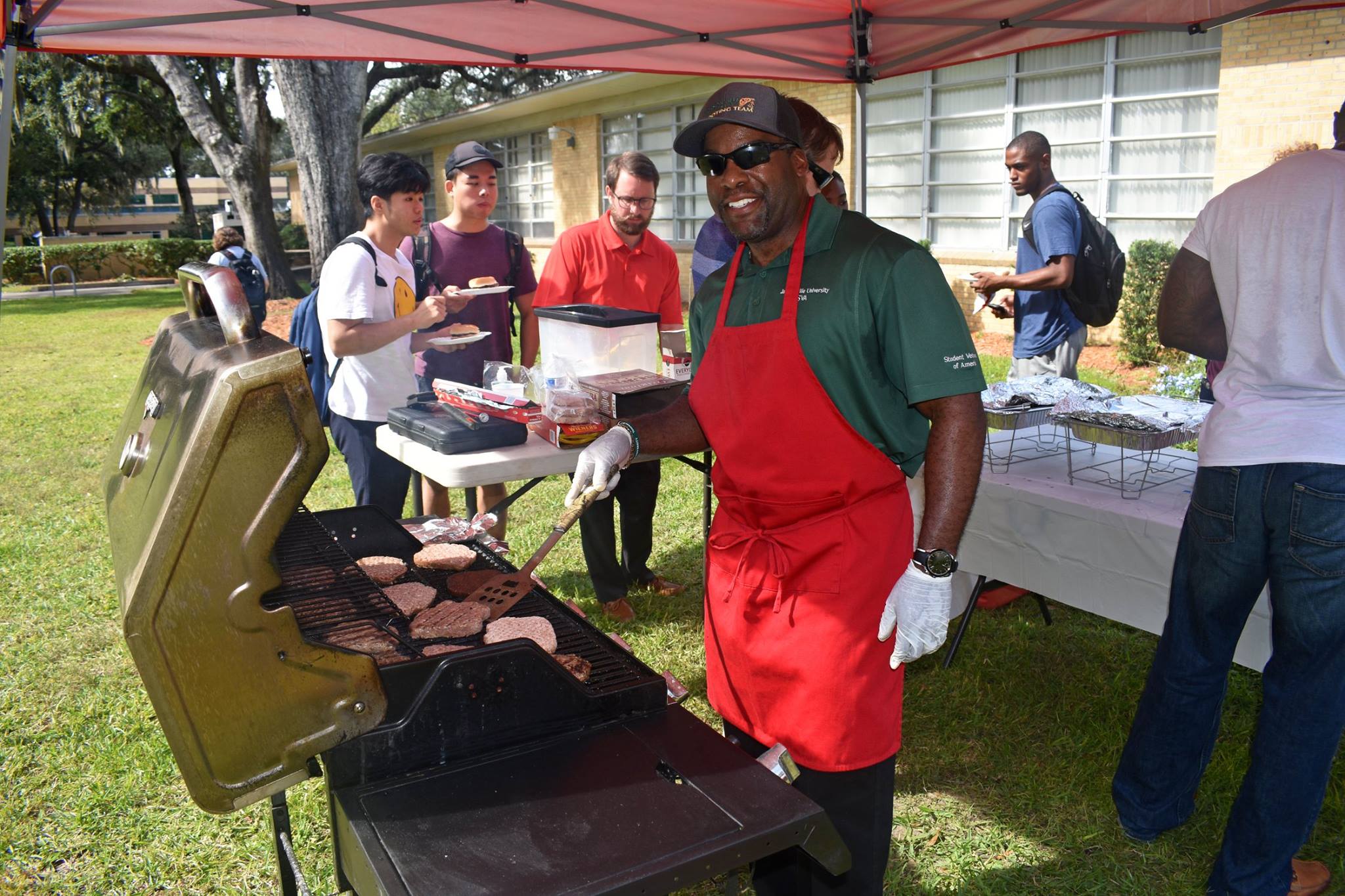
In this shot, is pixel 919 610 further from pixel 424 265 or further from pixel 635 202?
pixel 424 265

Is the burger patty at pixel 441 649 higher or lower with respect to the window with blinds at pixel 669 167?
lower

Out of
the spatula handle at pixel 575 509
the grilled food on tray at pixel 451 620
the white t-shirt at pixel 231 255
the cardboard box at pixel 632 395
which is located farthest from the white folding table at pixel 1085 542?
the white t-shirt at pixel 231 255

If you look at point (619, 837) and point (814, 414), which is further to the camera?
point (814, 414)

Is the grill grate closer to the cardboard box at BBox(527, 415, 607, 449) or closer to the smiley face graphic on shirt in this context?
the cardboard box at BBox(527, 415, 607, 449)

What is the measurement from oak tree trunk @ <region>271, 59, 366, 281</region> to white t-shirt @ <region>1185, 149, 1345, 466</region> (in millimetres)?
11554

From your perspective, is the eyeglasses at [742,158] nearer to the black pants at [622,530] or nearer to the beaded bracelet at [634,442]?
the beaded bracelet at [634,442]

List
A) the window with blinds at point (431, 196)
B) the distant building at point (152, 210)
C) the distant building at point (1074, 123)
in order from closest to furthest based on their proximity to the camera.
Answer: the distant building at point (1074, 123) < the window with blinds at point (431, 196) < the distant building at point (152, 210)

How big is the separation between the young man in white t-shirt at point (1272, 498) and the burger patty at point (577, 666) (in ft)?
5.59

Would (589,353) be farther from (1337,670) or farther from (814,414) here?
(1337,670)

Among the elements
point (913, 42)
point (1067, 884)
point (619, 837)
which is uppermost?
point (913, 42)

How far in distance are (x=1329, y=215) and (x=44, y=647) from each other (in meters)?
5.14

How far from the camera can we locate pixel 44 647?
175 inches

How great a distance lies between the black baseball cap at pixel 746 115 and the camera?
2002 millimetres

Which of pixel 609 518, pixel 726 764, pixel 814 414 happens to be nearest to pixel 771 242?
pixel 814 414
